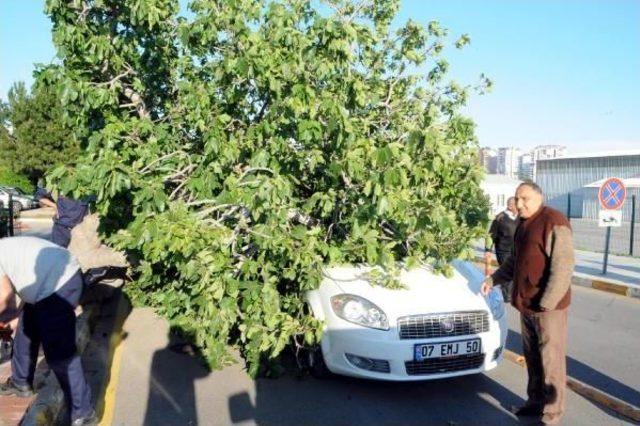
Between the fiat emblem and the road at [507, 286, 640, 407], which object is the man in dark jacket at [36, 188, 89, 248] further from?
the road at [507, 286, 640, 407]

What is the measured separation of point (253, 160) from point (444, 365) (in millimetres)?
2482

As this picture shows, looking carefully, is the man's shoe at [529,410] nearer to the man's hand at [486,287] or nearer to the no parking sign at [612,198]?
the man's hand at [486,287]

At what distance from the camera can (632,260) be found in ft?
49.1

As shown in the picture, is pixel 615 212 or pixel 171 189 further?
pixel 615 212

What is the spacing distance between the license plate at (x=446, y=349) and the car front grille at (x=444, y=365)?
40 millimetres

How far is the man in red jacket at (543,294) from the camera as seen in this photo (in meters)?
4.05

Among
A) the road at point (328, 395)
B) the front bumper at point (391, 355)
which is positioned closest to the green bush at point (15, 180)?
the road at point (328, 395)

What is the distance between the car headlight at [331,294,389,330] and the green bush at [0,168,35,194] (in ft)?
134

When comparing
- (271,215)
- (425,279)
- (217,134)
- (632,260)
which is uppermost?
(217,134)

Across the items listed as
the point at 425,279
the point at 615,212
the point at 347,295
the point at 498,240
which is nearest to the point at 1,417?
the point at 347,295

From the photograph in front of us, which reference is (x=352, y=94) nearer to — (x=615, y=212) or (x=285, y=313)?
(x=285, y=313)

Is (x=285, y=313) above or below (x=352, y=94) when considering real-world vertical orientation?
below

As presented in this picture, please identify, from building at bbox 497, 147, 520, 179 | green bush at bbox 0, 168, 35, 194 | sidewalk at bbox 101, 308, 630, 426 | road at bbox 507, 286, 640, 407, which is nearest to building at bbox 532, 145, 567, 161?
building at bbox 497, 147, 520, 179

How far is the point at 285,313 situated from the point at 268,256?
55 cm
